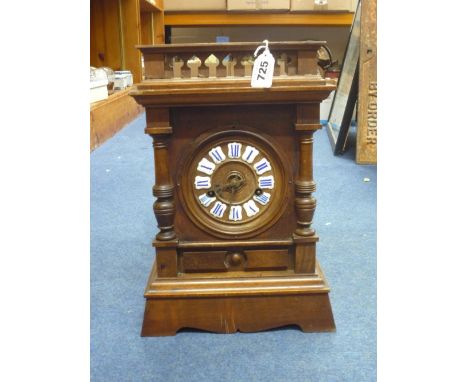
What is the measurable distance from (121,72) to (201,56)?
3268mm

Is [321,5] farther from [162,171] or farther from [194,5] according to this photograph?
[162,171]

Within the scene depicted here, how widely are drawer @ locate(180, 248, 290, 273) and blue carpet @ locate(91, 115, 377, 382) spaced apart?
0.15 m

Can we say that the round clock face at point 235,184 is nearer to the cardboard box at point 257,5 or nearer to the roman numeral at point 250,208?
the roman numeral at point 250,208

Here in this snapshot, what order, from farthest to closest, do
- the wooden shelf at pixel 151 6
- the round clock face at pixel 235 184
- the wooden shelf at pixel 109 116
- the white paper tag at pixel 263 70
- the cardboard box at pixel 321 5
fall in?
the cardboard box at pixel 321 5
the wooden shelf at pixel 151 6
the wooden shelf at pixel 109 116
the round clock face at pixel 235 184
the white paper tag at pixel 263 70

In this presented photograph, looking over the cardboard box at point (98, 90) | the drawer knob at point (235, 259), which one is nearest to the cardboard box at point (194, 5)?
the cardboard box at point (98, 90)

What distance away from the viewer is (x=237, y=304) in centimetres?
113

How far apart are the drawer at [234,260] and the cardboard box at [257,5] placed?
13.0 ft

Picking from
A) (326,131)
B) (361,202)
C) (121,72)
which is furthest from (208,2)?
A: (361,202)

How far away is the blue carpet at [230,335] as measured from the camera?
1.01 meters

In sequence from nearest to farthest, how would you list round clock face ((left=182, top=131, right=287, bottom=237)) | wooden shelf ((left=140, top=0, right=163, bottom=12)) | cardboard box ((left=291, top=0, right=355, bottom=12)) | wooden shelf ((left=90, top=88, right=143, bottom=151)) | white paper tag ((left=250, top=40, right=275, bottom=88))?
white paper tag ((left=250, top=40, right=275, bottom=88)), round clock face ((left=182, top=131, right=287, bottom=237)), wooden shelf ((left=90, top=88, right=143, bottom=151)), wooden shelf ((left=140, top=0, right=163, bottom=12)), cardboard box ((left=291, top=0, right=355, bottom=12))

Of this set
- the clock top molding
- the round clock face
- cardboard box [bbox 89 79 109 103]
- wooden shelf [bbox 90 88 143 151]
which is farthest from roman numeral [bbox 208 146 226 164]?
cardboard box [bbox 89 79 109 103]

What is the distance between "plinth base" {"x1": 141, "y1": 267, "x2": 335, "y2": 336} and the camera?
112 centimetres

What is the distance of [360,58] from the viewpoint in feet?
8.60

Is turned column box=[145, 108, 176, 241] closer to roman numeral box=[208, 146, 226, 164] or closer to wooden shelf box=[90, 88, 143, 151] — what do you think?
roman numeral box=[208, 146, 226, 164]
